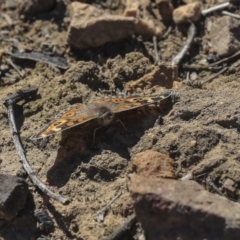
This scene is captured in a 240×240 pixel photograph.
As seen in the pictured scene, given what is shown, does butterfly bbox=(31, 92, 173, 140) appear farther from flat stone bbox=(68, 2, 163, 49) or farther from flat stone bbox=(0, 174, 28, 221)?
flat stone bbox=(68, 2, 163, 49)

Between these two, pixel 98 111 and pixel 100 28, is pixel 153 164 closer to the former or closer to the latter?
pixel 98 111

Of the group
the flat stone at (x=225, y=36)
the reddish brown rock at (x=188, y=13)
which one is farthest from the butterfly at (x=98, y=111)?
the reddish brown rock at (x=188, y=13)

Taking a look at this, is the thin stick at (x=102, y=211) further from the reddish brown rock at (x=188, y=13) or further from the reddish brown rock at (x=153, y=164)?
the reddish brown rock at (x=188, y=13)

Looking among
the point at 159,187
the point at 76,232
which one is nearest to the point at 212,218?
the point at 159,187

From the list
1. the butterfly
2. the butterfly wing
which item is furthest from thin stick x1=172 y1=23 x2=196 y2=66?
the butterfly wing

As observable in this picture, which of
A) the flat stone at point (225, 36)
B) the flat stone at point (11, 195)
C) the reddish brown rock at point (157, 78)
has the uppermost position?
the flat stone at point (225, 36)

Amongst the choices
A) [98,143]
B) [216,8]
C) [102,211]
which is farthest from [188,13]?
[102,211]
